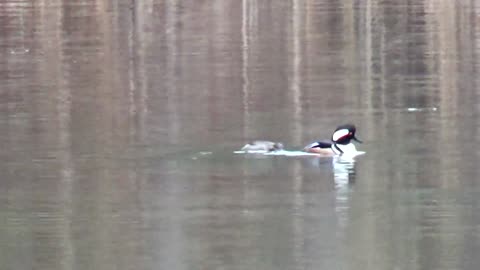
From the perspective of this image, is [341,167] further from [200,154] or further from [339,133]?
[200,154]

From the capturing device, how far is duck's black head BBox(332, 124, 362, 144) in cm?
1482

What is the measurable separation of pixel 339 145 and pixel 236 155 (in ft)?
3.24

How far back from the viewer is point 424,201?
12375 mm

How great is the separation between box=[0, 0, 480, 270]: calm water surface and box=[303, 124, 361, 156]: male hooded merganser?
0.25 m

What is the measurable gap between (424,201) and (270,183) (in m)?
1.59

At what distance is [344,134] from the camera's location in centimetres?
1485

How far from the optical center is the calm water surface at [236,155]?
10.9 metres

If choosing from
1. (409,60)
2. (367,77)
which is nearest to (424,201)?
(367,77)

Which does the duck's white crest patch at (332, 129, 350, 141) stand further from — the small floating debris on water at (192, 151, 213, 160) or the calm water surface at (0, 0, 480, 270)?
the small floating debris on water at (192, 151, 213, 160)

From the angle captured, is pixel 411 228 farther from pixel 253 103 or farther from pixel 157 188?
pixel 253 103

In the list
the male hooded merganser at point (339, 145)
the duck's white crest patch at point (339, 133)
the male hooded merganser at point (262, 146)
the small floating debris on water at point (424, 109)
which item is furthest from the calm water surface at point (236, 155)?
the duck's white crest patch at point (339, 133)

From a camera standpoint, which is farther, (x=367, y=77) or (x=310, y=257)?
(x=367, y=77)

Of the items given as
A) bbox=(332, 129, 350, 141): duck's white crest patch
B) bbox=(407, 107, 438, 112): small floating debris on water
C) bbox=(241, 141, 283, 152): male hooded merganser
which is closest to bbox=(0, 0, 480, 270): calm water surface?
bbox=(407, 107, 438, 112): small floating debris on water

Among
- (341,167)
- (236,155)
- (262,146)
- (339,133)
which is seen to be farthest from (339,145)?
(236,155)
